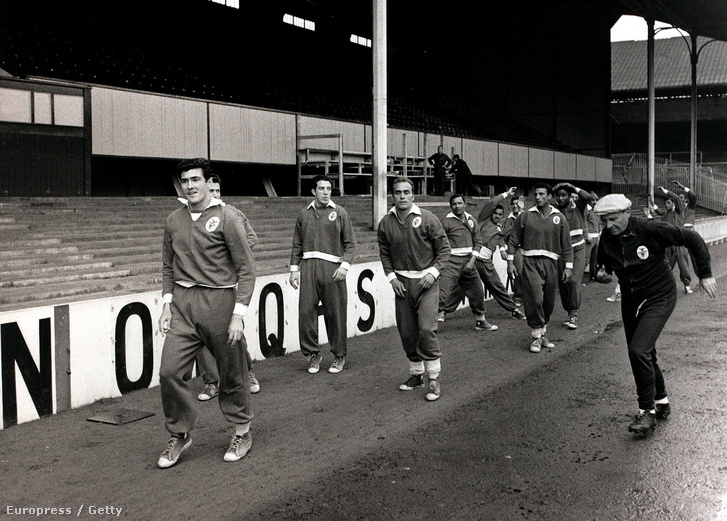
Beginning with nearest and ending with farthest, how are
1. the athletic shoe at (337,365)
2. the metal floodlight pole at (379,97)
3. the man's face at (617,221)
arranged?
the man's face at (617,221) → the athletic shoe at (337,365) → the metal floodlight pole at (379,97)

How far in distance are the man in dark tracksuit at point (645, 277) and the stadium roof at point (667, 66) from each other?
5061cm

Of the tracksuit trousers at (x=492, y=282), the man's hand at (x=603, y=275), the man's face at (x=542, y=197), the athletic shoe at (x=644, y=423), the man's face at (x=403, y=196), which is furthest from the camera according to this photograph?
the tracksuit trousers at (x=492, y=282)

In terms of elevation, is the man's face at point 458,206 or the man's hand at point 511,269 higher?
the man's face at point 458,206

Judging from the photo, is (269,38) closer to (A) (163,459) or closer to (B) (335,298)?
(B) (335,298)

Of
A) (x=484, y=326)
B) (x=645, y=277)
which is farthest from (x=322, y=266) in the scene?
(x=484, y=326)

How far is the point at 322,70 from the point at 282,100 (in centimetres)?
835

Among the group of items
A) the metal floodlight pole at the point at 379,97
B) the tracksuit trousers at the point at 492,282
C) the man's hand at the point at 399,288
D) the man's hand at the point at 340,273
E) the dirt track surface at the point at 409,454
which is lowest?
the dirt track surface at the point at 409,454

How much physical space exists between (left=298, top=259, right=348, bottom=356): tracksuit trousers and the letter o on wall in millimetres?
1739

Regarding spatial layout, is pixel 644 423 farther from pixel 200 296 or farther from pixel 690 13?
pixel 690 13

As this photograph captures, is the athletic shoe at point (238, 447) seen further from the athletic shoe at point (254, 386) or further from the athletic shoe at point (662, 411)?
the athletic shoe at point (662, 411)

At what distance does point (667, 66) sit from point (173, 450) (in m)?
58.1

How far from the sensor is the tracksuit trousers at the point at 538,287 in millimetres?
9789

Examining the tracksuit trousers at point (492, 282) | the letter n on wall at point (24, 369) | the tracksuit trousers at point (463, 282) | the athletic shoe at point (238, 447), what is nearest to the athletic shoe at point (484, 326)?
the tracksuit trousers at point (463, 282)

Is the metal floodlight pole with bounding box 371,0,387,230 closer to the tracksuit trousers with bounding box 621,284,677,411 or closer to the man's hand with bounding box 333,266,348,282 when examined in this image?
the man's hand with bounding box 333,266,348,282
